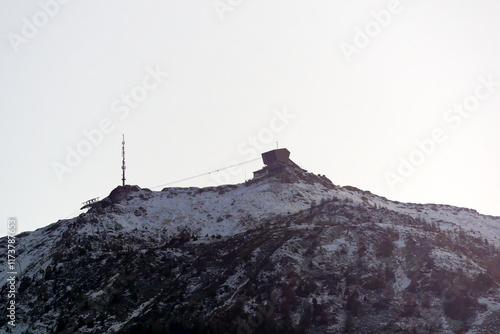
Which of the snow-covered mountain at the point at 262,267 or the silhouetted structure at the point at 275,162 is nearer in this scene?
the snow-covered mountain at the point at 262,267

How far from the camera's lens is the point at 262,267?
253 ft

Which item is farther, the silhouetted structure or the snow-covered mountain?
the silhouetted structure

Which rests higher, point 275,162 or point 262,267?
point 275,162

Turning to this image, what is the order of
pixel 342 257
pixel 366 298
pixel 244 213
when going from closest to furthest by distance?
pixel 366 298 < pixel 342 257 < pixel 244 213

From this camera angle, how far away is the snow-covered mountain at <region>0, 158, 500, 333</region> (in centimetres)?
6931

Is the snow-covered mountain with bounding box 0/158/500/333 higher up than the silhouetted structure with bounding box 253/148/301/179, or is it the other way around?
the silhouetted structure with bounding box 253/148/301/179

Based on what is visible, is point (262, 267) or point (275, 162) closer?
point (262, 267)

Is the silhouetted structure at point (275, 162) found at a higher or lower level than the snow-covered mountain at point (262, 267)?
higher

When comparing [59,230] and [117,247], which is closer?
[117,247]

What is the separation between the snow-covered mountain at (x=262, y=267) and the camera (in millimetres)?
69312

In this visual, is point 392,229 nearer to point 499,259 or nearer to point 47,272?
point 499,259

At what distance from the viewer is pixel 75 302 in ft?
257

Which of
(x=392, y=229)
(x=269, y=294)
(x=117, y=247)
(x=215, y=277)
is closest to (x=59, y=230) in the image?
(x=117, y=247)

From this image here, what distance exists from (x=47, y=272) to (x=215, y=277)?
19.5m
